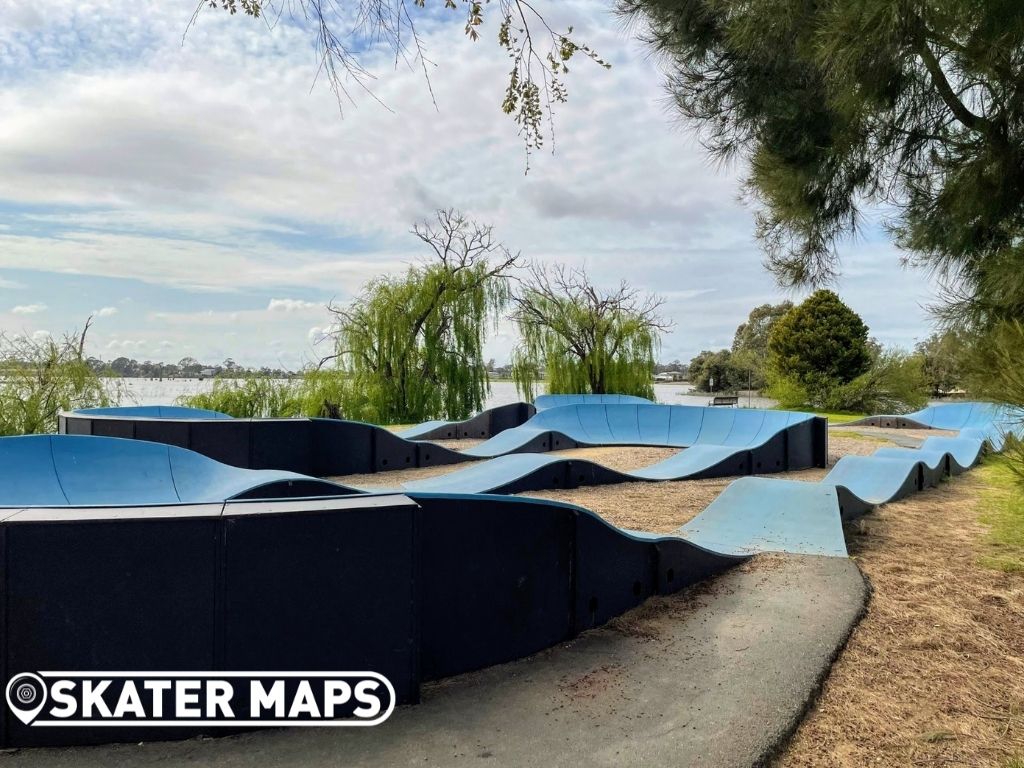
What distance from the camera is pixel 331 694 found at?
7.41 ft

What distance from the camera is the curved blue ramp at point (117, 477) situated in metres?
4.82

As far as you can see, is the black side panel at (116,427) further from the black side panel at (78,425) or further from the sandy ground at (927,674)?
the sandy ground at (927,674)

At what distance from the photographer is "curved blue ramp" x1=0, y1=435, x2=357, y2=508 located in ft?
15.8

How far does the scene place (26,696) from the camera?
203 centimetres

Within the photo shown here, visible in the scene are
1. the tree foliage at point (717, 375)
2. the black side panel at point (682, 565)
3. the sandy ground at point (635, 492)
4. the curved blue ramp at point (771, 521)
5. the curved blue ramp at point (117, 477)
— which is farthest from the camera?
the tree foliage at point (717, 375)

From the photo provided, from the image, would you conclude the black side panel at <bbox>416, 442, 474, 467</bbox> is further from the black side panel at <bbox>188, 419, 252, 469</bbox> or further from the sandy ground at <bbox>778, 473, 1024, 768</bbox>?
the sandy ground at <bbox>778, 473, 1024, 768</bbox>

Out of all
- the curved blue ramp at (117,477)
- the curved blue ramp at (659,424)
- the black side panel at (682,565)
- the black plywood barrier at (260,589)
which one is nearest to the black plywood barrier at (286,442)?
the curved blue ramp at (117,477)

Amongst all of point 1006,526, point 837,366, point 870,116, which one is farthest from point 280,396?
point 837,366

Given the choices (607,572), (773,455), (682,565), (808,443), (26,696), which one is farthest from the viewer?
(808,443)

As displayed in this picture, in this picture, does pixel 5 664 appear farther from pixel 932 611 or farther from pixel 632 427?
pixel 632 427

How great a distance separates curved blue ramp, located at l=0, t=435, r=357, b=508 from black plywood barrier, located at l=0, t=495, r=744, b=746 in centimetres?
227

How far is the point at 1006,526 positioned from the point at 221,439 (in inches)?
288

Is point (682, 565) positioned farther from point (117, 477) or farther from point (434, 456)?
point (434, 456)

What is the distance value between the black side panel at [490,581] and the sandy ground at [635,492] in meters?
2.62
